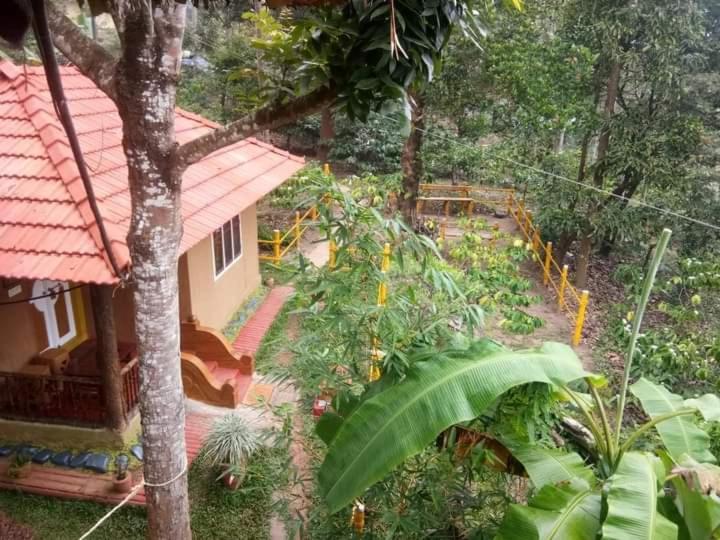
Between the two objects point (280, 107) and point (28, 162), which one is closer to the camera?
point (280, 107)

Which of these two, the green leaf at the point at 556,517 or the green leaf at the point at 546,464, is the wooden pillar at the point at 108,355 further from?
the green leaf at the point at 556,517

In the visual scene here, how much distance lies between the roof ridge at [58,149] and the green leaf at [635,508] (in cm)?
405

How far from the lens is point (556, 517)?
9.37 feet

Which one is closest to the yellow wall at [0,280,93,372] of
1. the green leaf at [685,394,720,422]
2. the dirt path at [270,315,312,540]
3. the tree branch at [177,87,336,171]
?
the dirt path at [270,315,312,540]

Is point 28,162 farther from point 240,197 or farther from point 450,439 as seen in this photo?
point 450,439

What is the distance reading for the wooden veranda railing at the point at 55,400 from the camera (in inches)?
240

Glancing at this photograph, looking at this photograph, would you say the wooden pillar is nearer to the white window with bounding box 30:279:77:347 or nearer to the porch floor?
the porch floor

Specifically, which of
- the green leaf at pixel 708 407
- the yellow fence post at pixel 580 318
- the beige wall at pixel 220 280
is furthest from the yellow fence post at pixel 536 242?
the green leaf at pixel 708 407

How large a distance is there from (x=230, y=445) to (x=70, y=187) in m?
3.14

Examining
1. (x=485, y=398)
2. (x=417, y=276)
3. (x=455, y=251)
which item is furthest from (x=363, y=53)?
(x=455, y=251)

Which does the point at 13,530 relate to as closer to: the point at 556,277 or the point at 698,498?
the point at 698,498

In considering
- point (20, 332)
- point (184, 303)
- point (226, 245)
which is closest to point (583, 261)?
point (226, 245)

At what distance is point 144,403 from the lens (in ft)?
11.9

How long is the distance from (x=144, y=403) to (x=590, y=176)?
1036 centimetres
